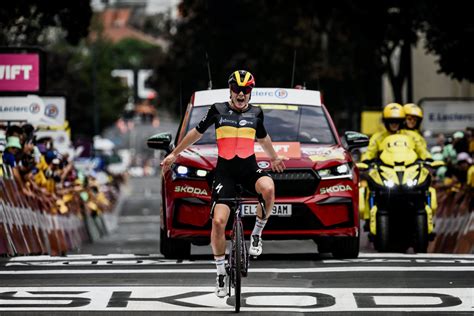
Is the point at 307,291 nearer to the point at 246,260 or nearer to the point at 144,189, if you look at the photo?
the point at 246,260

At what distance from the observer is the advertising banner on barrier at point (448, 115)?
3703cm

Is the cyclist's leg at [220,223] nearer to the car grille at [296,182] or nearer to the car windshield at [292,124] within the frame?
the car grille at [296,182]

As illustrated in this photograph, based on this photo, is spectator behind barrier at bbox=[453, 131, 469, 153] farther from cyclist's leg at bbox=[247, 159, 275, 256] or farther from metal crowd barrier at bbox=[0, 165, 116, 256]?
cyclist's leg at bbox=[247, 159, 275, 256]

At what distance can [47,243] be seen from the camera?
24.0 m

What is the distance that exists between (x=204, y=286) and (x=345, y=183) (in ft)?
12.0

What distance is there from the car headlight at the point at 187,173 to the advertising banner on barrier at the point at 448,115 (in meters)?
20.9

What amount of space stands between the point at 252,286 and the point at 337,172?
138 inches

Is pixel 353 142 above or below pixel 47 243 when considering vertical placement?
above

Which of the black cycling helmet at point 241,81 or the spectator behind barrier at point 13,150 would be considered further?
the spectator behind barrier at point 13,150

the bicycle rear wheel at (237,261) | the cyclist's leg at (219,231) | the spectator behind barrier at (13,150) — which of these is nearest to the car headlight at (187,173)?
the cyclist's leg at (219,231)

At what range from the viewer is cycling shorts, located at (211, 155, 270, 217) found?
12875mm

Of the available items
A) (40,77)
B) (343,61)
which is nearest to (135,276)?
(40,77)

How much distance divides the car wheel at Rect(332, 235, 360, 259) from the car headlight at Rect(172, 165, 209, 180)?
1696 mm

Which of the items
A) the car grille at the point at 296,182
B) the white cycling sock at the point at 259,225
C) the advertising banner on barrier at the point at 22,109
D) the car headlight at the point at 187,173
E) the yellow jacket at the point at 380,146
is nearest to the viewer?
the white cycling sock at the point at 259,225
